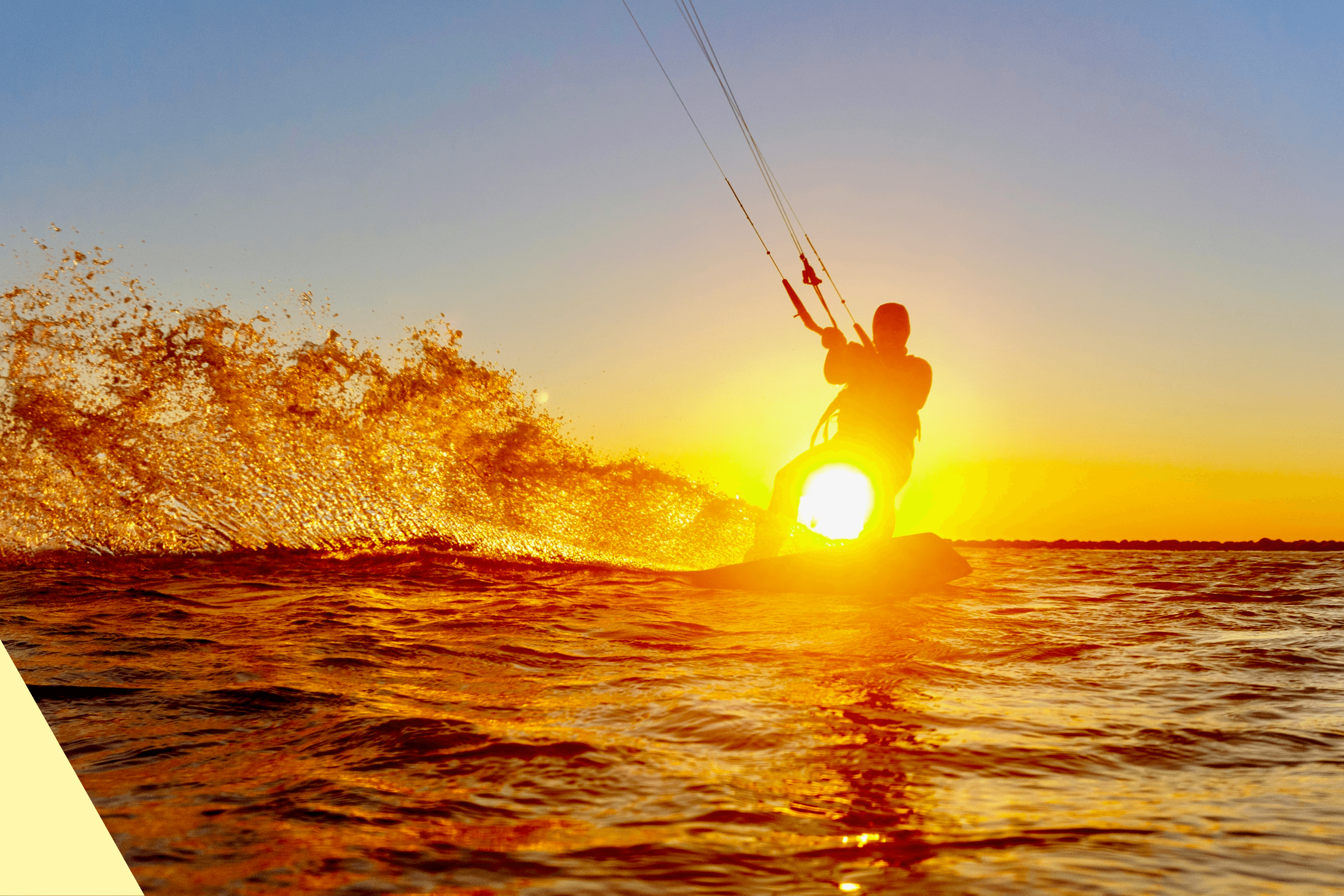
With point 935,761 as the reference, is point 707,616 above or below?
above

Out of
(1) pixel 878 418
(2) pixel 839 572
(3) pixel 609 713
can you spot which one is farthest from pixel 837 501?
(3) pixel 609 713

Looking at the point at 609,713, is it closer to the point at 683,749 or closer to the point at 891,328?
the point at 683,749

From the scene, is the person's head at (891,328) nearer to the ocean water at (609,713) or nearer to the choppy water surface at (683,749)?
the ocean water at (609,713)

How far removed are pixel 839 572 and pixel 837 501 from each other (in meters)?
1.02

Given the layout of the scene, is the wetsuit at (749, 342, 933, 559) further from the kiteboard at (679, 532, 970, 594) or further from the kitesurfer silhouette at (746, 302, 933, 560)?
the kiteboard at (679, 532, 970, 594)

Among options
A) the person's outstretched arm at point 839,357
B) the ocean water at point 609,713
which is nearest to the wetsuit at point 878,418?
the person's outstretched arm at point 839,357

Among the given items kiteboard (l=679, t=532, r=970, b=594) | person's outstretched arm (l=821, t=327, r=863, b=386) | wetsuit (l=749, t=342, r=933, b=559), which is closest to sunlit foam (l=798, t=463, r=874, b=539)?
wetsuit (l=749, t=342, r=933, b=559)

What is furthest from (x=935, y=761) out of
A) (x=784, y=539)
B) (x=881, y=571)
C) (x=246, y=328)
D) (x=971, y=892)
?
(x=246, y=328)

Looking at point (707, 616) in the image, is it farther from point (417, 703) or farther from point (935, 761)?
point (935, 761)

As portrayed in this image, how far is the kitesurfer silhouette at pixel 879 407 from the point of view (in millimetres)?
8141

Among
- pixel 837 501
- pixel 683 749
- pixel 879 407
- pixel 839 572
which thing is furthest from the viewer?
pixel 837 501

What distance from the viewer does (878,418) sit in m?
8.14

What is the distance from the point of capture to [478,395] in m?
11.7

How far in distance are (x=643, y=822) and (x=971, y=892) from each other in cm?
70
